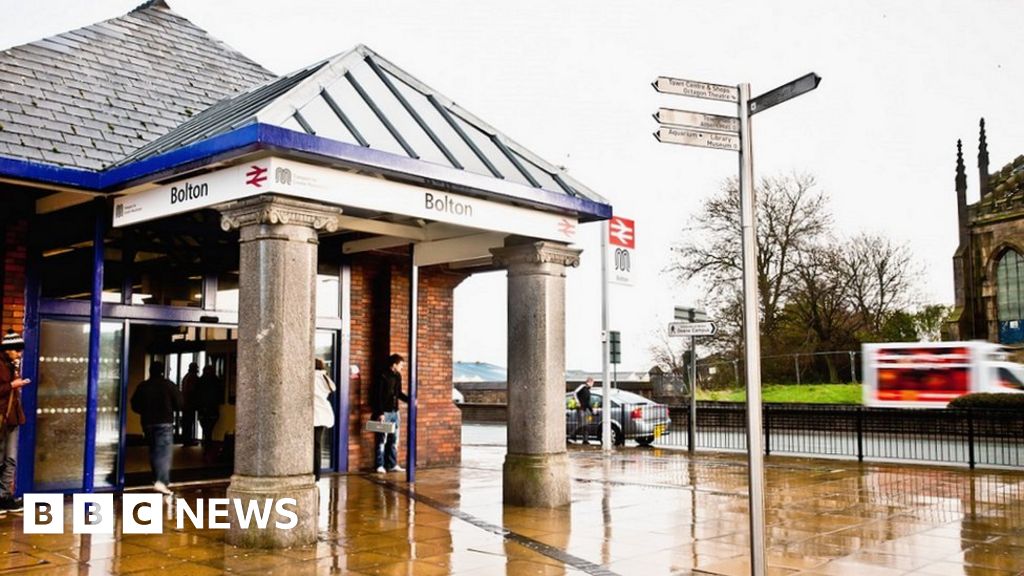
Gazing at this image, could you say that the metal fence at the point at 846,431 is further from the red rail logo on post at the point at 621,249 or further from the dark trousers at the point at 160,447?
the dark trousers at the point at 160,447

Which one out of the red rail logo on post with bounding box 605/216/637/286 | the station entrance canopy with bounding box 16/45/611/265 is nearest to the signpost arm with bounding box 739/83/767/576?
the station entrance canopy with bounding box 16/45/611/265

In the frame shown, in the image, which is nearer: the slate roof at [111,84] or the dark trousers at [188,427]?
the slate roof at [111,84]

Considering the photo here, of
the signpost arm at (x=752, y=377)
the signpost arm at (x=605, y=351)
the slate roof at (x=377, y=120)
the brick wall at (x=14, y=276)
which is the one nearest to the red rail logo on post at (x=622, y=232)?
the signpost arm at (x=605, y=351)

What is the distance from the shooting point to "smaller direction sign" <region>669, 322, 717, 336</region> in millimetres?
18125

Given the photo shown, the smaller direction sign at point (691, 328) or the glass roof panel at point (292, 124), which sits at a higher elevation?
the glass roof panel at point (292, 124)

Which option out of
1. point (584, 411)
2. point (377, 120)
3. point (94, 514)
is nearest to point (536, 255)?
point (377, 120)

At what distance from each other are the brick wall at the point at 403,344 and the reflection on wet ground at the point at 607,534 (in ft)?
4.76

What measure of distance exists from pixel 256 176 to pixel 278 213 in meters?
0.38

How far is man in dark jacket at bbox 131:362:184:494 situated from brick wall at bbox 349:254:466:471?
3.33m

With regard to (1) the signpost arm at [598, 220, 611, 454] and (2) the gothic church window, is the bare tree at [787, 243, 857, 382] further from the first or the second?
(1) the signpost arm at [598, 220, 611, 454]

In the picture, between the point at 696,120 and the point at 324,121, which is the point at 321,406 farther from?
the point at 696,120

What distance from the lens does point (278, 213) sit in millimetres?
8172

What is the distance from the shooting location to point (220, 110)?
10.7 m

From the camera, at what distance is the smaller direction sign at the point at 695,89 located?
19.3ft
